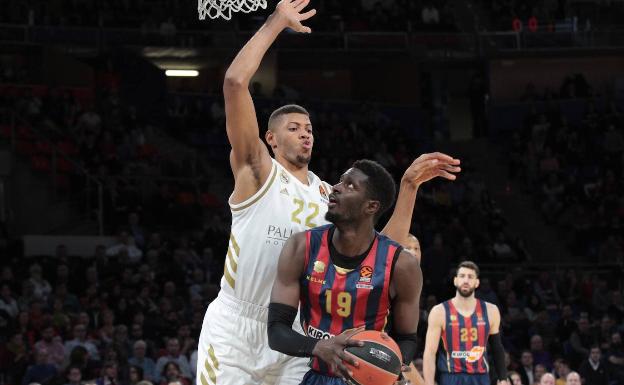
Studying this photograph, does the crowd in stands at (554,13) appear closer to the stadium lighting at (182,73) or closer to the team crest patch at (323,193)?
the stadium lighting at (182,73)

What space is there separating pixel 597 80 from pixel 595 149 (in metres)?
4.66

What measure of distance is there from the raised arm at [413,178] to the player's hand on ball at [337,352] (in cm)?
152

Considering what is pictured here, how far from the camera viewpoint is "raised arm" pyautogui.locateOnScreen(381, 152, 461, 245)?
649 cm

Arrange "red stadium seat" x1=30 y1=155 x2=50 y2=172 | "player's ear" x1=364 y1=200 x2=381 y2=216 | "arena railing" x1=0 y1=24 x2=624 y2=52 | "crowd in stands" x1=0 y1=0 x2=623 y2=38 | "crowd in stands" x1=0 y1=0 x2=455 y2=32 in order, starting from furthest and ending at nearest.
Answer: "arena railing" x1=0 y1=24 x2=624 y2=52 < "crowd in stands" x1=0 y1=0 x2=623 y2=38 < "crowd in stands" x1=0 y1=0 x2=455 y2=32 < "red stadium seat" x1=30 y1=155 x2=50 y2=172 < "player's ear" x1=364 y1=200 x2=381 y2=216

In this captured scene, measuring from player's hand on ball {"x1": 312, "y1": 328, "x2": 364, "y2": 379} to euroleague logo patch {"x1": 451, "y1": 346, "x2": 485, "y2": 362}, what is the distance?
741 cm

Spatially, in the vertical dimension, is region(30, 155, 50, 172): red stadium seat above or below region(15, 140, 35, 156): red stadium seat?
below

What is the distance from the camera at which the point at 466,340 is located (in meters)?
Answer: 12.5

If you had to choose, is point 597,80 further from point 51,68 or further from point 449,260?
point 51,68

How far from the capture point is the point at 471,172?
25516 millimetres

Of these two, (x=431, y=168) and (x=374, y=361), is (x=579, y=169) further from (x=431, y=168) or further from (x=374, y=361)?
(x=374, y=361)

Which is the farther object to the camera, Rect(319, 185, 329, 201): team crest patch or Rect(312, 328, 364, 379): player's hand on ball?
Rect(319, 185, 329, 201): team crest patch

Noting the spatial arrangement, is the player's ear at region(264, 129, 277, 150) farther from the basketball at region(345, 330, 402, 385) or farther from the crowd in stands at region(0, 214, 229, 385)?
the crowd in stands at region(0, 214, 229, 385)

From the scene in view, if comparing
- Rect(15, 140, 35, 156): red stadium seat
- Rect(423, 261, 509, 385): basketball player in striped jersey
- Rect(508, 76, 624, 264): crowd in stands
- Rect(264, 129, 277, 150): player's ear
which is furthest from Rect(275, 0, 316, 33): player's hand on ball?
Rect(508, 76, 624, 264): crowd in stands

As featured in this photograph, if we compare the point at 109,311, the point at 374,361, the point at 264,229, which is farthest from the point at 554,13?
the point at 374,361
